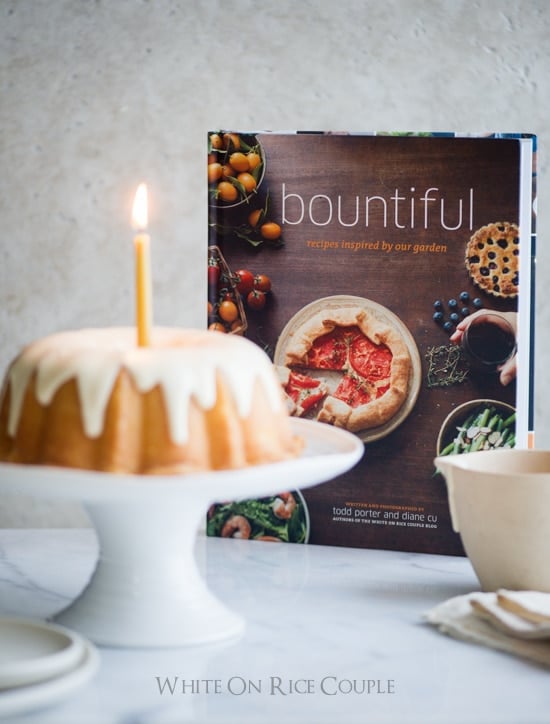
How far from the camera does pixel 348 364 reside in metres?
1.05

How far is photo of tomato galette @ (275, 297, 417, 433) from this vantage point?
104 centimetres

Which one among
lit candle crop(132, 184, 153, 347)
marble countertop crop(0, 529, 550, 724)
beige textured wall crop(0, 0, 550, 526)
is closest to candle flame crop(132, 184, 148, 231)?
lit candle crop(132, 184, 153, 347)

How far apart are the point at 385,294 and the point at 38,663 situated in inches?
21.2

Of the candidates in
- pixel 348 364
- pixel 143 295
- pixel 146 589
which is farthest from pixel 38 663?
pixel 348 364

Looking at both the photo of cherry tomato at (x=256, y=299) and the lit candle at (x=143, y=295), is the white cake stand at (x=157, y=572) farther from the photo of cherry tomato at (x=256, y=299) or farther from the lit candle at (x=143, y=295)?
the photo of cherry tomato at (x=256, y=299)

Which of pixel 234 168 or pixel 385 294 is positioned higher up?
pixel 234 168

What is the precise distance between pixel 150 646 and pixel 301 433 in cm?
23

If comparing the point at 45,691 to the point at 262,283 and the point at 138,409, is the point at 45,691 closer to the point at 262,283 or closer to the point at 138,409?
the point at 138,409

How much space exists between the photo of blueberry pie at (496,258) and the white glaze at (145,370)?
314 mm

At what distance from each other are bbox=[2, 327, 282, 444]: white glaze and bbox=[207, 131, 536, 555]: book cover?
269 millimetres

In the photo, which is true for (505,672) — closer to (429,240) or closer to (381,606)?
(381,606)

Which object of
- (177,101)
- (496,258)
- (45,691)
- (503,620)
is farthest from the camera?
(177,101)

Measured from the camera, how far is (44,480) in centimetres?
69

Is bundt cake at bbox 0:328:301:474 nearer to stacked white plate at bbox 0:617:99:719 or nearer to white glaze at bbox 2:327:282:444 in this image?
white glaze at bbox 2:327:282:444
